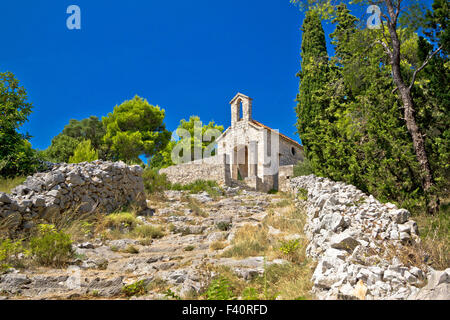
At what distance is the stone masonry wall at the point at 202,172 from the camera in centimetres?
1712

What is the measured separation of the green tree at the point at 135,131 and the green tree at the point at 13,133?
58.4 ft

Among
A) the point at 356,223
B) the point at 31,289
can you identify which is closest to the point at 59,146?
the point at 31,289

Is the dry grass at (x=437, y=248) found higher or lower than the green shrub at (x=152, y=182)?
lower

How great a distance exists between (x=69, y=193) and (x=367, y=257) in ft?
23.8

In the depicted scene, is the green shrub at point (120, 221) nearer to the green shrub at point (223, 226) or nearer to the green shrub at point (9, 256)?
the green shrub at point (223, 226)

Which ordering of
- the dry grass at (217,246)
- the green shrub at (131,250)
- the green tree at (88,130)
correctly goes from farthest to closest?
the green tree at (88,130), the green shrub at (131,250), the dry grass at (217,246)

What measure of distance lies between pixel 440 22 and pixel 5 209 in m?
9.97

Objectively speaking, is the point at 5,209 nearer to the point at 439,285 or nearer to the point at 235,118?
the point at 439,285

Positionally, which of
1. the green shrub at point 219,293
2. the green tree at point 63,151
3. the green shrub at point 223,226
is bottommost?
the green shrub at point 219,293

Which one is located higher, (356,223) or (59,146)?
(59,146)

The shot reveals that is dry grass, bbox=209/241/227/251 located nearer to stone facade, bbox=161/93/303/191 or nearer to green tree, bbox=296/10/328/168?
green tree, bbox=296/10/328/168

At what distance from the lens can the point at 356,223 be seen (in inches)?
153

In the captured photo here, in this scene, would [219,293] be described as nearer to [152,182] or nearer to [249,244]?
[249,244]

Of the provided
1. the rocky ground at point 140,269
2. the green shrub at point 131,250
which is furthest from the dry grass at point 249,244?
the green shrub at point 131,250
